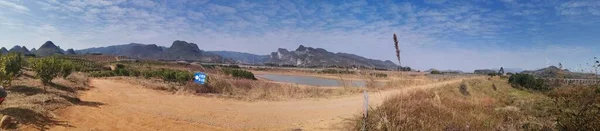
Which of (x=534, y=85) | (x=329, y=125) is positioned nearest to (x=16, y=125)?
(x=329, y=125)

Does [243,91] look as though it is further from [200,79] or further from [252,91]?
[200,79]

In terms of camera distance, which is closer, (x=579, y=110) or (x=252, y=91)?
(x=579, y=110)

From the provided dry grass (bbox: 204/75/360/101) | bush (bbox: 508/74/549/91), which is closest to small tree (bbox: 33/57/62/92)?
dry grass (bbox: 204/75/360/101)

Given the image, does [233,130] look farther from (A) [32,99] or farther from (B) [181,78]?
(B) [181,78]

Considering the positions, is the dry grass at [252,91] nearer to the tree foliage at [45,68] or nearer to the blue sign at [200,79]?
the blue sign at [200,79]

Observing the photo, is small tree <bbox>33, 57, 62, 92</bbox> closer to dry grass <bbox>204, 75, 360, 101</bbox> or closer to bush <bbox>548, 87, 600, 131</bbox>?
dry grass <bbox>204, 75, 360, 101</bbox>

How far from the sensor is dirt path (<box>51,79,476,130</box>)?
9.14 metres

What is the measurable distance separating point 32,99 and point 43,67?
3316 mm

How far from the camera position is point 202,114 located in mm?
11078

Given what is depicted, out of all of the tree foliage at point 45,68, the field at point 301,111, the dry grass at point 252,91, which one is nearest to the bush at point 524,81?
the dry grass at point 252,91

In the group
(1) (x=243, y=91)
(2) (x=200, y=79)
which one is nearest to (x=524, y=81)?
(1) (x=243, y=91)

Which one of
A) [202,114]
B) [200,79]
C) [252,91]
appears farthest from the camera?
[200,79]

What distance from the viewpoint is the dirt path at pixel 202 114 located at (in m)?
9.14

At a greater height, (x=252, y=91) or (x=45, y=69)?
(x=45, y=69)
